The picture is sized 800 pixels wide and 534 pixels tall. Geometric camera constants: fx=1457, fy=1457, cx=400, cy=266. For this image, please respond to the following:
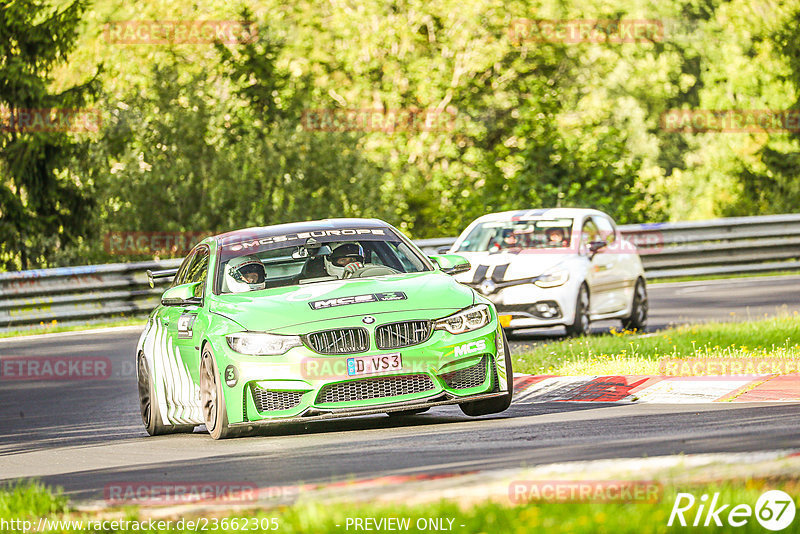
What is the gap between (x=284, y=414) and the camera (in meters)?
9.88

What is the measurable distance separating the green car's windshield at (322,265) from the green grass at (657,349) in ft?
8.61

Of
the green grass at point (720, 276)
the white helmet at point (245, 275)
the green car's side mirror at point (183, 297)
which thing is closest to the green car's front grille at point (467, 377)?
the white helmet at point (245, 275)

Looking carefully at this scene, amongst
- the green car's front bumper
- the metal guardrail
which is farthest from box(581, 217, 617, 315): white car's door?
the green car's front bumper

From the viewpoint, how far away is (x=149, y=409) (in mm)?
→ 11547

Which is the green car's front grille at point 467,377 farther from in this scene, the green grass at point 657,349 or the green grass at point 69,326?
the green grass at point 69,326

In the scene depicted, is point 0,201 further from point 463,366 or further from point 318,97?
point 463,366

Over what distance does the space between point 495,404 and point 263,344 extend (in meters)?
1.84

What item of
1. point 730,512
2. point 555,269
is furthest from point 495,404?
point 555,269

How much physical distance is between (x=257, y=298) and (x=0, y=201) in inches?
831

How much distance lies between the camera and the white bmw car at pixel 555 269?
1736 cm

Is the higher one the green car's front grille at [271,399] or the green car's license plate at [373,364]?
the green car's license plate at [373,364]

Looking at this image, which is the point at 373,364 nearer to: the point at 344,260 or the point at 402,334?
the point at 402,334

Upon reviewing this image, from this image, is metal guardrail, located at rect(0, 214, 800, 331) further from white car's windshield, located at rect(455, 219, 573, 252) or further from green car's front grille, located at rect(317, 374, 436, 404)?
green car's front grille, located at rect(317, 374, 436, 404)

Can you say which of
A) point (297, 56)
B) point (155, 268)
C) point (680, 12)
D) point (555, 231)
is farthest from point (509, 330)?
point (680, 12)
